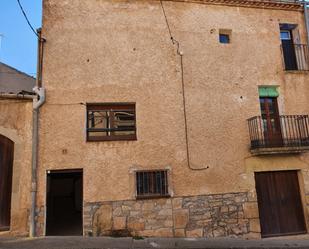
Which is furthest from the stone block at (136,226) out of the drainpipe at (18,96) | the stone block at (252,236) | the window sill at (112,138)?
the drainpipe at (18,96)

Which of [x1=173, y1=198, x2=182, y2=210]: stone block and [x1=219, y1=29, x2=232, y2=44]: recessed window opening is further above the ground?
[x1=219, y1=29, x2=232, y2=44]: recessed window opening

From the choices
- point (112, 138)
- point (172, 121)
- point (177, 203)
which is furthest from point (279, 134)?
point (112, 138)

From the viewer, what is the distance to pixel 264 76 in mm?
8930

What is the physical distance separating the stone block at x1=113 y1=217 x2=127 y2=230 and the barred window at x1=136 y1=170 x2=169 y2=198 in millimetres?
761

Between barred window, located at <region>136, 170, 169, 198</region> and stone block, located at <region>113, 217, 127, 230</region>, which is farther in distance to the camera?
barred window, located at <region>136, 170, 169, 198</region>

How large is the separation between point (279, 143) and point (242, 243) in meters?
3.21

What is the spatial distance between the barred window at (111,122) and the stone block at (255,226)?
4.15 meters

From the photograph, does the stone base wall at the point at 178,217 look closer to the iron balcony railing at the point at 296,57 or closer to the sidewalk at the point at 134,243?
the sidewalk at the point at 134,243

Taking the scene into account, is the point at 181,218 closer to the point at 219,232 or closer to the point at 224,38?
the point at 219,232

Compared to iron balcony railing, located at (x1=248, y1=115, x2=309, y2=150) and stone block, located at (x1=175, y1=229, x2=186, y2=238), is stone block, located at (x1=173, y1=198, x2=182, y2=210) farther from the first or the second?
iron balcony railing, located at (x1=248, y1=115, x2=309, y2=150)

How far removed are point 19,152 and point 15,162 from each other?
270mm

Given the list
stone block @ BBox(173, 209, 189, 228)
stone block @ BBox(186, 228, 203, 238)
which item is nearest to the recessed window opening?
stone block @ BBox(173, 209, 189, 228)

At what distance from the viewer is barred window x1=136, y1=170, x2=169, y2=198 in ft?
24.5

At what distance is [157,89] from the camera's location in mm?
8148
